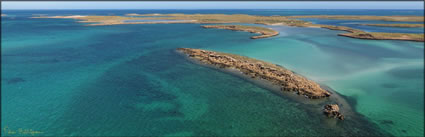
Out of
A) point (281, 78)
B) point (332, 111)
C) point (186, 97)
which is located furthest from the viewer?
point (281, 78)

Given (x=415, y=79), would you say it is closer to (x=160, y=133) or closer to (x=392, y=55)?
(x=392, y=55)

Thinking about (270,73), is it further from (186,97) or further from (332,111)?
(186,97)

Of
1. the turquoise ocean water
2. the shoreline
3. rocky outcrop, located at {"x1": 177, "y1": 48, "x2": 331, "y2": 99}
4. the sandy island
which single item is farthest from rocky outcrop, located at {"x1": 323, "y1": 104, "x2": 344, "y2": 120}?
rocky outcrop, located at {"x1": 177, "y1": 48, "x2": 331, "y2": 99}

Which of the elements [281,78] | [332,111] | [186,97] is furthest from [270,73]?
[186,97]

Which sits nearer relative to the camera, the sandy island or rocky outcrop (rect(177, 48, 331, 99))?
the sandy island

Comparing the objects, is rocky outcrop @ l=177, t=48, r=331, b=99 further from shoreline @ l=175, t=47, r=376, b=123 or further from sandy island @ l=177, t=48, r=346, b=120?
shoreline @ l=175, t=47, r=376, b=123

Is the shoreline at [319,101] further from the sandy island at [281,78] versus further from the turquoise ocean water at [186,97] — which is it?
the turquoise ocean water at [186,97]

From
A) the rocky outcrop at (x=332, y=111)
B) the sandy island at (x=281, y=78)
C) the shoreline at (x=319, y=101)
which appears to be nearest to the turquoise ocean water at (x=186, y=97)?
the shoreline at (x=319, y=101)
